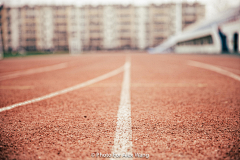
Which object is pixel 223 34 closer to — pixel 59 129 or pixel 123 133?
pixel 123 133

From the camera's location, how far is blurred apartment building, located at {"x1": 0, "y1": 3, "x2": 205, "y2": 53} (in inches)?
3199

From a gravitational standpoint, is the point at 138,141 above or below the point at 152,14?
below

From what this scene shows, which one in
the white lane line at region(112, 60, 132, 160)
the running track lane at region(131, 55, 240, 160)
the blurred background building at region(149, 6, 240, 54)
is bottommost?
the running track lane at region(131, 55, 240, 160)

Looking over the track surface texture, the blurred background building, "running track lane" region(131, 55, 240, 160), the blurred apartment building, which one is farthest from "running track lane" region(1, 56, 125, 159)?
the blurred apartment building

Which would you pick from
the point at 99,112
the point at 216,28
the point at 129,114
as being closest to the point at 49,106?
the point at 99,112

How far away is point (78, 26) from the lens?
81875 millimetres

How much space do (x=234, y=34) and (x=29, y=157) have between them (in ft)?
80.7

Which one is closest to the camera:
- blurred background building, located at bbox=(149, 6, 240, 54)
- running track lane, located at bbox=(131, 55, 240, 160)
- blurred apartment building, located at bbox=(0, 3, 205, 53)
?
running track lane, located at bbox=(131, 55, 240, 160)

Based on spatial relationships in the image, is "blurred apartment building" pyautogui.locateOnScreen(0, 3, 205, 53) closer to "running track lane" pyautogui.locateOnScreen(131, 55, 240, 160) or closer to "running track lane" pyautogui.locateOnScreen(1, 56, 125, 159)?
"running track lane" pyautogui.locateOnScreen(131, 55, 240, 160)

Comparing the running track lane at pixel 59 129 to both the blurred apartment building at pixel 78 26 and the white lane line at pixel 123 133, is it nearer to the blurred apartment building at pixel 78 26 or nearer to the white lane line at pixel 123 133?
the white lane line at pixel 123 133

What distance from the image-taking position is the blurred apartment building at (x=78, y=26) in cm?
8125

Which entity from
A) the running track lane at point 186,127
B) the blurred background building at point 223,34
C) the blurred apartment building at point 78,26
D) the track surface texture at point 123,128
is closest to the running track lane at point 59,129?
the track surface texture at point 123,128

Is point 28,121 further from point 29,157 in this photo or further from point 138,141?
point 138,141

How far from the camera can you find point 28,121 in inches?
103
